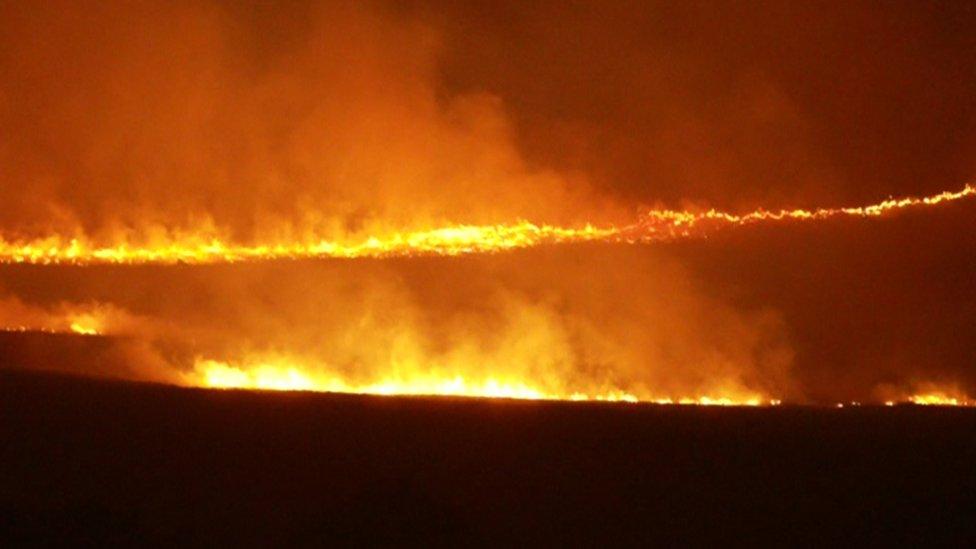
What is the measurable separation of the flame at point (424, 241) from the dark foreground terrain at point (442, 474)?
12.8 ft

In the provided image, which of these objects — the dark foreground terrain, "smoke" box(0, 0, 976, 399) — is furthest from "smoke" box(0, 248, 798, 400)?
the dark foreground terrain

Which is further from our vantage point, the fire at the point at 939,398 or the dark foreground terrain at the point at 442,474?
the fire at the point at 939,398

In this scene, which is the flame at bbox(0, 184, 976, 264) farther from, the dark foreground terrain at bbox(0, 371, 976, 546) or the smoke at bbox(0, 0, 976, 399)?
the dark foreground terrain at bbox(0, 371, 976, 546)

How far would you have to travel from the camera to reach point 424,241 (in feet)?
42.6

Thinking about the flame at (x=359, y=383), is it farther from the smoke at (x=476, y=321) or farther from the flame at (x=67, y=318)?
the flame at (x=67, y=318)

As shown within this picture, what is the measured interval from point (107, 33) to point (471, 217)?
5.16 m

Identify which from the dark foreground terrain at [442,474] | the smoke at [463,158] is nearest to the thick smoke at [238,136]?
the smoke at [463,158]

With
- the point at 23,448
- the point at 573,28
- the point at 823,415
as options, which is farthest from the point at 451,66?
the point at 23,448

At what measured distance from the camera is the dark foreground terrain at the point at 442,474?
721 cm

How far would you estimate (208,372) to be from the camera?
1199 cm

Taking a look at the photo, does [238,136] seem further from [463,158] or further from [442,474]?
[442,474]

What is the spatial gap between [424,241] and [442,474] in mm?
5543

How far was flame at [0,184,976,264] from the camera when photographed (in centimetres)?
1288

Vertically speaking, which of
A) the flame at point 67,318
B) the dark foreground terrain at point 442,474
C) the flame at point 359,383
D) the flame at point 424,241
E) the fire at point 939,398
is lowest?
the dark foreground terrain at point 442,474
